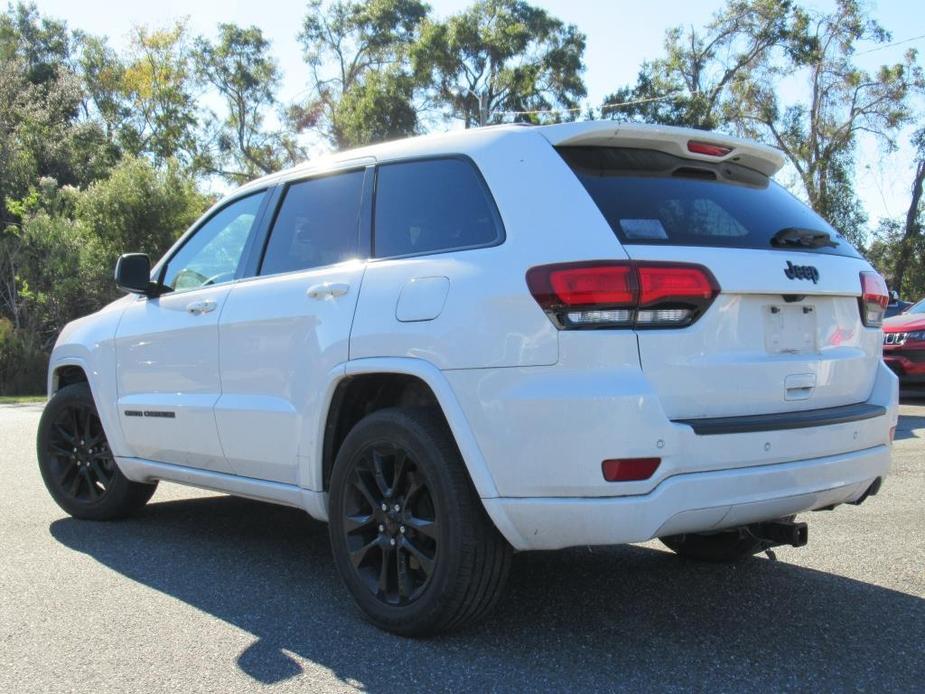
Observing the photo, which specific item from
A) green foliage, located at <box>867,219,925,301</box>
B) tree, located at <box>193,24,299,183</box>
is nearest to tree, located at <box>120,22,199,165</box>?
tree, located at <box>193,24,299,183</box>

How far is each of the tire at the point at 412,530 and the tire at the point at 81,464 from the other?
222 cm

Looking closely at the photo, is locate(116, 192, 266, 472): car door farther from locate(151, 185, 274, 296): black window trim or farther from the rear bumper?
the rear bumper

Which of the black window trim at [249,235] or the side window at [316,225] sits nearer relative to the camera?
the side window at [316,225]

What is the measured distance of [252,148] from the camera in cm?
4531

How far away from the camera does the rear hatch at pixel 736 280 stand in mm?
3158

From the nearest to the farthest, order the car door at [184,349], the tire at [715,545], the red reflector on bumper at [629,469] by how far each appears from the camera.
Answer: the red reflector on bumper at [629,469], the tire at [715,545], the car door at [184,349]

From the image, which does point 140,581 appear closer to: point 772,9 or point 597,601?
point 597,601

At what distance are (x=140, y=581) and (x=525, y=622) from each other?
6.13 ft

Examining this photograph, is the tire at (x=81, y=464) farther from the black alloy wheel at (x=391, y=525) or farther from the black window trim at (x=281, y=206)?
the black alloy wheel at (x=391, y=525)

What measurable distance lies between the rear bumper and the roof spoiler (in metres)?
1.28

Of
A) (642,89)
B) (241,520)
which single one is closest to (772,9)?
(642,89)

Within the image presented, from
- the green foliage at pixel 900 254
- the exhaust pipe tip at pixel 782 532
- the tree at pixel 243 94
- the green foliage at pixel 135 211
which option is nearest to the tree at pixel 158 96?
the tree at pixel 243 94

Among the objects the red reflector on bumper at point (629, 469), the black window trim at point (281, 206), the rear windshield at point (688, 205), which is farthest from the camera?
the black window trim at point (281, 206)

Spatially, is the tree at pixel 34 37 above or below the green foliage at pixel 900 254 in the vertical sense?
above
